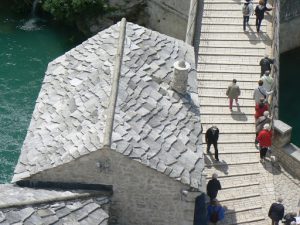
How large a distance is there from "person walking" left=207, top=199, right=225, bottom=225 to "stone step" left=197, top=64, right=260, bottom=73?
728 cm

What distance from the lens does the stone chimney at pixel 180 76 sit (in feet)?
62.7

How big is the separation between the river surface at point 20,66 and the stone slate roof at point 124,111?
904 cm

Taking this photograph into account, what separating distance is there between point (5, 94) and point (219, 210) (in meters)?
A: 16.2

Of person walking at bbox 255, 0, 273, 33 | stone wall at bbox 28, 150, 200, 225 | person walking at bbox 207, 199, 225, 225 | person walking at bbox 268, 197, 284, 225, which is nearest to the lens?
stone wall at bbox 28, 150, 200, 225

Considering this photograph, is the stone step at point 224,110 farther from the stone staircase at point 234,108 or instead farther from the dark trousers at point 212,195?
the dark trousers at point 212,195

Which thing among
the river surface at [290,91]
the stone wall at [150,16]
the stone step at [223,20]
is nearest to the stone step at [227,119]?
the stone step at [223,20]

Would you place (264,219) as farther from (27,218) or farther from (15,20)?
(15,20)

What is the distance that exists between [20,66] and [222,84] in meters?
13.5

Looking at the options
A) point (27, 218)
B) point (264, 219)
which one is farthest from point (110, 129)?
point (264, 219)

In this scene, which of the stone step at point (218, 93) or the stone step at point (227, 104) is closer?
the stone step at point (227, 104)

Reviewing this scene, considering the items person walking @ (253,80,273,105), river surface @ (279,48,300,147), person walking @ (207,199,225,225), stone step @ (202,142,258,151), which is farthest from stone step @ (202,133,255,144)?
river surface @ (279,48,300,147)

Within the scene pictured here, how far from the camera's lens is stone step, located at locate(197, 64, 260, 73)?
24969 millimetres

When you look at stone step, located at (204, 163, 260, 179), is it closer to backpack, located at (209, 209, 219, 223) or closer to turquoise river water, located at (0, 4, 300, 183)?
backpack, located at (209, 209, 219, 223)

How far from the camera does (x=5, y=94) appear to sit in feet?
104
